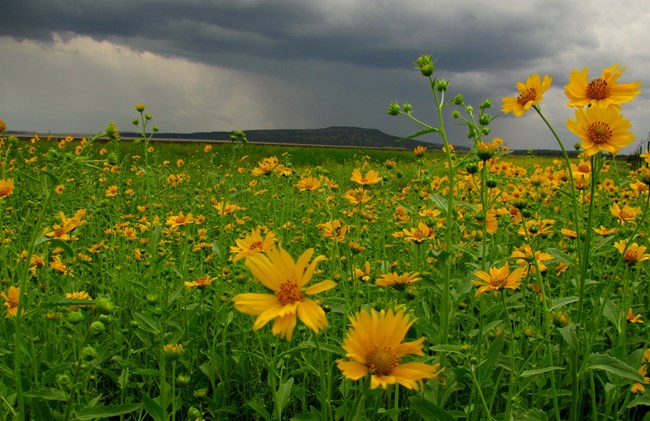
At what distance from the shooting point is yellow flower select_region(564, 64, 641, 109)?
4.13 feet

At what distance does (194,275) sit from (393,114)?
1557 mm

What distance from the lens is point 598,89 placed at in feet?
4.17

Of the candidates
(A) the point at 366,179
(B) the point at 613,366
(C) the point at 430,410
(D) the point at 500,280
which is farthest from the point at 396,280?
(A) the point at 366,179

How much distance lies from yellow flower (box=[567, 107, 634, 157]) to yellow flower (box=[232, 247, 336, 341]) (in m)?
0.80

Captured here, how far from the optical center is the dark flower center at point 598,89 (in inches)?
49.8

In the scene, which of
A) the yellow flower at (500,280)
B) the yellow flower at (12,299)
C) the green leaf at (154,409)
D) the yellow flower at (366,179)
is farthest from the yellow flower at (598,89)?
the yellow flower at (12,299)

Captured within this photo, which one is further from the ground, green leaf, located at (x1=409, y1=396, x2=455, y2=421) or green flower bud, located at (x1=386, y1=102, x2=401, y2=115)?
green flower bud, located at (x1=386, y1=102, x2=401, y2=115)

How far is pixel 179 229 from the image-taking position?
Answer: 3623mm

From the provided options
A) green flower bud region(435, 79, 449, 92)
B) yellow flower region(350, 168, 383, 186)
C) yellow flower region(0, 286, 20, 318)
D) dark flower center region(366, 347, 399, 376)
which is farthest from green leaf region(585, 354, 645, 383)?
yellow flower region(0, 286, 20, 318)

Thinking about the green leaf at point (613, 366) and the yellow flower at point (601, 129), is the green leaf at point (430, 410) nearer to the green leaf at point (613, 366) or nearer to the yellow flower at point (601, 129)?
the green leaf at point (613, 366)

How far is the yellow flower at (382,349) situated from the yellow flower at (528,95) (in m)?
0.79

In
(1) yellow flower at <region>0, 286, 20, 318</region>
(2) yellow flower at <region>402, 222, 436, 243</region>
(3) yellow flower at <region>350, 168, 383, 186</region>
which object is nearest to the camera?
(1) yellow flower at <region>0, 286, 20, 318</region>

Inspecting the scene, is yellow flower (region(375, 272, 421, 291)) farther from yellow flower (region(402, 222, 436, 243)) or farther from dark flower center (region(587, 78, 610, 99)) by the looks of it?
dark flower center (region(587, 78, 610, 99))

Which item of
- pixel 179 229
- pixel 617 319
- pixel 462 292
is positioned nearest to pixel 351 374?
pixel 462 292
